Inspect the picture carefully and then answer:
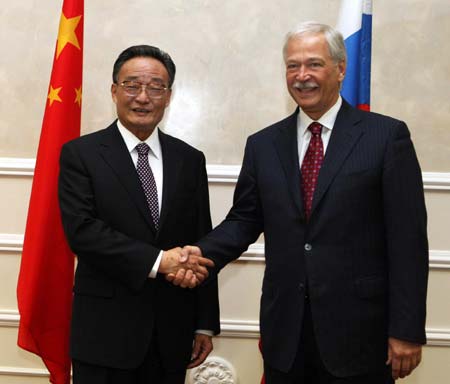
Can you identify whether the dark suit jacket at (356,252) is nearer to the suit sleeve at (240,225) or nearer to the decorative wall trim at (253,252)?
the suit sleeve at (240,225)

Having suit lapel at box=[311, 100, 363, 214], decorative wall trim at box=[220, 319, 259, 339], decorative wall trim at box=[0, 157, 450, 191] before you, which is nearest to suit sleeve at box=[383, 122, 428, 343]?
suit lapel at box=[311, 100, 363, 214]

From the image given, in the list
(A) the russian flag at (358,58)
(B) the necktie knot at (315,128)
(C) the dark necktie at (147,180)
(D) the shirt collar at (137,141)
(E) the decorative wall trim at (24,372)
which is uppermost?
(A) the russian flag at (358,58)

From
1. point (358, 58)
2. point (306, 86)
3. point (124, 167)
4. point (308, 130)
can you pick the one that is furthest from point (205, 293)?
point (358, 58)

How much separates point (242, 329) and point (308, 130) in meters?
1.35

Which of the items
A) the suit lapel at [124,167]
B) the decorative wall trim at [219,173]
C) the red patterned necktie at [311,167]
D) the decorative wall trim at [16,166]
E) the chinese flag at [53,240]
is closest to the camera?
the red patterned necktie at [311,167]

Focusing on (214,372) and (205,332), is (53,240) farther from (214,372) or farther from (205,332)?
(214,372)

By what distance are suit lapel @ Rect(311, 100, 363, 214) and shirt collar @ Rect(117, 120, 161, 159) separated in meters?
0.61

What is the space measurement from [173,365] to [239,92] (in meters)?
1.45

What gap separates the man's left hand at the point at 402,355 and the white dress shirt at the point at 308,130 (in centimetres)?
62

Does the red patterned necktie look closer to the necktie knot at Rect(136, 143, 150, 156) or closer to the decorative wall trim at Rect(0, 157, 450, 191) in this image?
the necktie knot at Rect(136, 143, 150, 156)

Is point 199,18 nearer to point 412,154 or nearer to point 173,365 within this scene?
point 412,154

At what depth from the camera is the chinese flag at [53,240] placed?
247 cm

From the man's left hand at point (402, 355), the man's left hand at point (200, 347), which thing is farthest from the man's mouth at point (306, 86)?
the man's left hand at point (200, 347)

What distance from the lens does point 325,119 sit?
192cm
